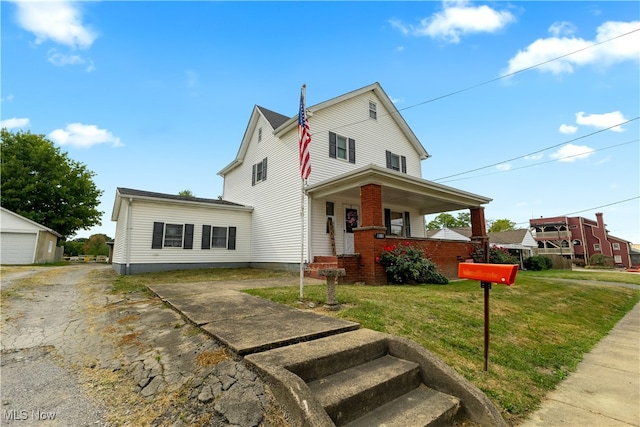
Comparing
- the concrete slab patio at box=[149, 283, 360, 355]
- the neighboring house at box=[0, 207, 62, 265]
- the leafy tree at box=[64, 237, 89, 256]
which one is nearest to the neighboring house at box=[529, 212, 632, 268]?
the concrete slab patio at box=[149, 283, 360, 355]

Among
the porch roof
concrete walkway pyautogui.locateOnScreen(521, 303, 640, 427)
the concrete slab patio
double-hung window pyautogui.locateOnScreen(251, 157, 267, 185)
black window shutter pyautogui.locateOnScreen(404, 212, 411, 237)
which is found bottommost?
concrete walkway pyautogui.locateOnScreen(521, 303, 640, 427)

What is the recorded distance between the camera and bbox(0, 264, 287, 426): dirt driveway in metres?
1.98

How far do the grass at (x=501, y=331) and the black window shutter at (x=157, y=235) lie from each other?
863 cm

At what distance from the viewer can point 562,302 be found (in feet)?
25.3

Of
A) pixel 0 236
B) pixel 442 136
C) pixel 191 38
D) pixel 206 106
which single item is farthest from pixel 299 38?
pixel 0 236

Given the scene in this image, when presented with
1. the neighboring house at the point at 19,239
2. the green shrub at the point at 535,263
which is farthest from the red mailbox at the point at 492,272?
the neighboring house at the point at 19,239

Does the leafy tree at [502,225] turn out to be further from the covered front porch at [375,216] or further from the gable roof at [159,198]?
the gable roof at [159,198]

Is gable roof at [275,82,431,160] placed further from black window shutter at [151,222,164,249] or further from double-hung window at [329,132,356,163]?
black window shutter at [151,222,164,249]

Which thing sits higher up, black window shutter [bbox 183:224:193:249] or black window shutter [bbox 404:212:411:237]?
black window shutter [bbox 404:212:411:237]

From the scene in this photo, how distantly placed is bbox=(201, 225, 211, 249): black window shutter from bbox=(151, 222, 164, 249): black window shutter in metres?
1.84

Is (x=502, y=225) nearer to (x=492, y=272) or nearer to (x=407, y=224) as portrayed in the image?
A: (x=407, y=224)

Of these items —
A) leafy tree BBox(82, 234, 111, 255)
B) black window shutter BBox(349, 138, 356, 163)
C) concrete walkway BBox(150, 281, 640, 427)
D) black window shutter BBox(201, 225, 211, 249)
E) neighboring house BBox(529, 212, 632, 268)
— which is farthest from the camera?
leafy tree BBox(82, 234, 111, 255)

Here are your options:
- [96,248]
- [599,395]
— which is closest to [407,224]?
[599,395]

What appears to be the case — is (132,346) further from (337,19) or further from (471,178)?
(471,178)
